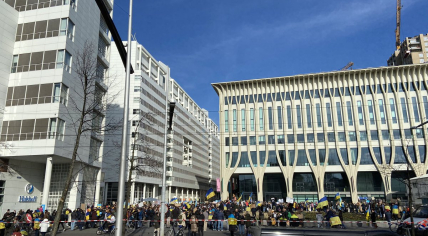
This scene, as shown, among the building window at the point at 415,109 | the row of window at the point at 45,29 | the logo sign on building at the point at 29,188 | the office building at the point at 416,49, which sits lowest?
the logo sign on building at the point at 29,188

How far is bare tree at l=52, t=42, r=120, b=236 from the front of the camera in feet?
49.6

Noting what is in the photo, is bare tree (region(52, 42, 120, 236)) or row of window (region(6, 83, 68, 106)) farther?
row of window (region(6, 83, 68, 106))

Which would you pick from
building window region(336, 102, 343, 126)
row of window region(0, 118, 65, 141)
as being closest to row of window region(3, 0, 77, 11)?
row of window region(0, 118, 65, 141)

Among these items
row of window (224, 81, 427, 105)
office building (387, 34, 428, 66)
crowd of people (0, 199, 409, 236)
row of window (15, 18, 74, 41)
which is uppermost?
office building (387, 34, 428, 66)

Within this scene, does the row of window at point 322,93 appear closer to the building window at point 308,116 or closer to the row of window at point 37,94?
the building window at point 308,116

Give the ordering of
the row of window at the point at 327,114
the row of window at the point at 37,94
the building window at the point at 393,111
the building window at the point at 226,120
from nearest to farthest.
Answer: the row of window at the point at 37,94 < the building window at the point at 393,111 < the row of window at the point at 327,114 < the building window at the point at 226,120

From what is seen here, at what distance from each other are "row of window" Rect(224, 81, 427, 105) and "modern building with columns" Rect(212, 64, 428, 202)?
19 cm

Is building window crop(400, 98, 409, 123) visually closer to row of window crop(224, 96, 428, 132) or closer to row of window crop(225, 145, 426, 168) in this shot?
row of window crop(224, 96, 428, 132)

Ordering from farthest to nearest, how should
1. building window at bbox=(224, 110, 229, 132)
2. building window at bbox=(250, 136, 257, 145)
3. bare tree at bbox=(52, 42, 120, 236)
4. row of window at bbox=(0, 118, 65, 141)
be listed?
building window at bbox=(224, 110, 229, 132)
building window at bbox=(250, 136, 257, 145)
row of window at bbox=(0, 118, 65, 141)
bare tree at bbox=(52, 42, 120, 236)

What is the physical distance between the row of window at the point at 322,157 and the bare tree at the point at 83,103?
3246cm

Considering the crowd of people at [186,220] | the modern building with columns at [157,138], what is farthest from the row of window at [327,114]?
the crowd of people at [186,220]

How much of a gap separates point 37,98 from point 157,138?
39.3 meters

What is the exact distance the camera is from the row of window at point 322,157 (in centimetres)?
5806

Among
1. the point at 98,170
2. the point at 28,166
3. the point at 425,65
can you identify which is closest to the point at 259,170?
the point at 98,170
